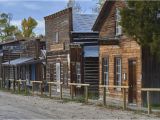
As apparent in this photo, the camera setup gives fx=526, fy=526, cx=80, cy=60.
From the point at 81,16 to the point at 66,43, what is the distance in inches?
109

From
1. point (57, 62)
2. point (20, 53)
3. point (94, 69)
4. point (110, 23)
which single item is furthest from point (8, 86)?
point (110, 23)

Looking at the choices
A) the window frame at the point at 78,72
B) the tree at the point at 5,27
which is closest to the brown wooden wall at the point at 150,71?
the window frame at the point at 78,72

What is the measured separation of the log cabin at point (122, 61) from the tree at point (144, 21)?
7.24ft

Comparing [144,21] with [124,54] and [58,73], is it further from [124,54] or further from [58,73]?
[58,73]

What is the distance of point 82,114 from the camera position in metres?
22.4

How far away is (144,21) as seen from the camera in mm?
21062

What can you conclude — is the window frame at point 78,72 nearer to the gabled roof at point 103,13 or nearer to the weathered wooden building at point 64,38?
the weathered wooden building at point 64,38

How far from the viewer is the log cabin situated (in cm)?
2683

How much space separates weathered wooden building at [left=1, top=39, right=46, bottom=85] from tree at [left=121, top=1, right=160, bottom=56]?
82.5 ft

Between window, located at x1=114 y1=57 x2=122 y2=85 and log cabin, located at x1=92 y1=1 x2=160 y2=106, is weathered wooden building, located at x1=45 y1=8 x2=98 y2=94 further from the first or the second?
window, located at x1=114 y1=57 x2=122 y2=85

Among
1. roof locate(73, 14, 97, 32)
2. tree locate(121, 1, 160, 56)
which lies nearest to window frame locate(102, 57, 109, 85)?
roof locate(73, 14, 97, 32)

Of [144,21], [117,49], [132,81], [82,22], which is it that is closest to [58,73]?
[82,22]

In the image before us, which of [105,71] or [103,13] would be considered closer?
[103,13]

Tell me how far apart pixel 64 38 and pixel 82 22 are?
73.4 inches
